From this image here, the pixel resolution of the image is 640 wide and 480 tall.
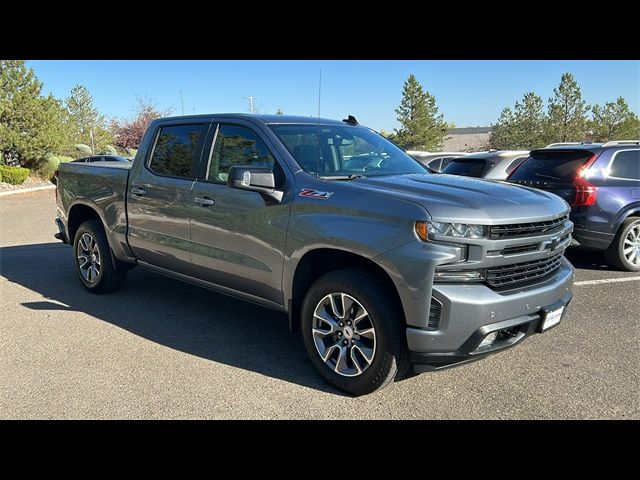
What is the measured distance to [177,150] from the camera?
4.88 m

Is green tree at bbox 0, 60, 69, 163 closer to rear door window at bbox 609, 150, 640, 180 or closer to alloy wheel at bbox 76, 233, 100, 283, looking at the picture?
alloy wheel at bbox 76, 233, 100, 283

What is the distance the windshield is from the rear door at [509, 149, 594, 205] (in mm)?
2897

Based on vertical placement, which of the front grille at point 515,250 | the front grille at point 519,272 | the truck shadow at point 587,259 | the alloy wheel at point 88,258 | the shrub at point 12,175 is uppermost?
the front grille at point 515,250

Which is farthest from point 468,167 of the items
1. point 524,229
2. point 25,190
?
point 25,190

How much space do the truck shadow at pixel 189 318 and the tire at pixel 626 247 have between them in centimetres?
457

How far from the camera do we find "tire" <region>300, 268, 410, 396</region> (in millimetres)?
3209

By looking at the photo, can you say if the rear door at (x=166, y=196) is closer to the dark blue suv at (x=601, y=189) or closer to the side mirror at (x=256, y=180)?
the side mirror at (x=256, y=180)

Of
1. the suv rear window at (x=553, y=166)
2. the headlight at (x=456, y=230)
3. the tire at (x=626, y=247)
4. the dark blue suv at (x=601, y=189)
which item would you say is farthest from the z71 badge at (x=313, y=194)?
the tire at (x=626, y=247)

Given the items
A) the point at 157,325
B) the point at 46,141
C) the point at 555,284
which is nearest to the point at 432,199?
the point at 555,284

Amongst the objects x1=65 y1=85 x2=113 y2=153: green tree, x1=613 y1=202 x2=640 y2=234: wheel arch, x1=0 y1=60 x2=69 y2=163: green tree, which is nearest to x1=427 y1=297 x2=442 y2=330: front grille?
x1=613 y1=202 x2=640 y2=234: wheel arch

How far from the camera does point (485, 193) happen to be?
133 inches

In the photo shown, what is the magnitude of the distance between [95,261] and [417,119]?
150 ft

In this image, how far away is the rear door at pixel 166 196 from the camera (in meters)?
4.61

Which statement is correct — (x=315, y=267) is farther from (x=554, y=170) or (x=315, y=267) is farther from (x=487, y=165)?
(x=487, y=165)
